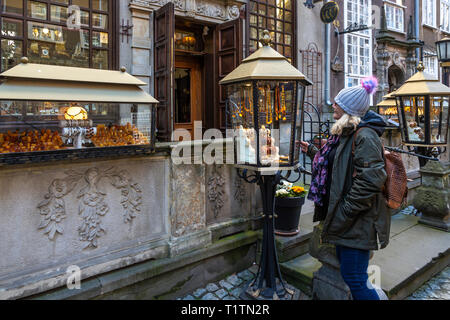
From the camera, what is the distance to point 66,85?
262 cm

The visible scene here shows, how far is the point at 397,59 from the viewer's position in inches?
535

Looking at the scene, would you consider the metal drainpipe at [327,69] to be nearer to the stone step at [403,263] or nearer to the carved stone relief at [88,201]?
the stone step at [403,263]

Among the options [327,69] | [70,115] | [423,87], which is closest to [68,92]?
[70,115]

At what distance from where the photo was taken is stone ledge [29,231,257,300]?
8.78 feet

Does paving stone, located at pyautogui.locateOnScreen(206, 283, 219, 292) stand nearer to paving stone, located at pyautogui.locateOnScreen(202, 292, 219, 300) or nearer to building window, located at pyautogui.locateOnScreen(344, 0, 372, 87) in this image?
paving stone, located at pyautogui.locateOnScreen(202, 292, 219, 300)

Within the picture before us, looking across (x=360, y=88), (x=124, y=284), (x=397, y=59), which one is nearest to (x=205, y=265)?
(x=124, y=284)

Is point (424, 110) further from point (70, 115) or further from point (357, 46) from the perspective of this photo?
point (357, 46)

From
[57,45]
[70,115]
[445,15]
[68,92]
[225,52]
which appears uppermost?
[445,15]

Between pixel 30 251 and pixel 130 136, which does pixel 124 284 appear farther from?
pixel 130 136

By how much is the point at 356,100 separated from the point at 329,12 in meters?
8.06

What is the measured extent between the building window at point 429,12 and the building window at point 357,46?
17.3 ft

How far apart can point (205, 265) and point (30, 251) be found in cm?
178

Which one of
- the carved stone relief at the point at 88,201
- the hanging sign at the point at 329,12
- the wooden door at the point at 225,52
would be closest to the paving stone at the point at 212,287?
the carved stone relief at the point at 88,201
